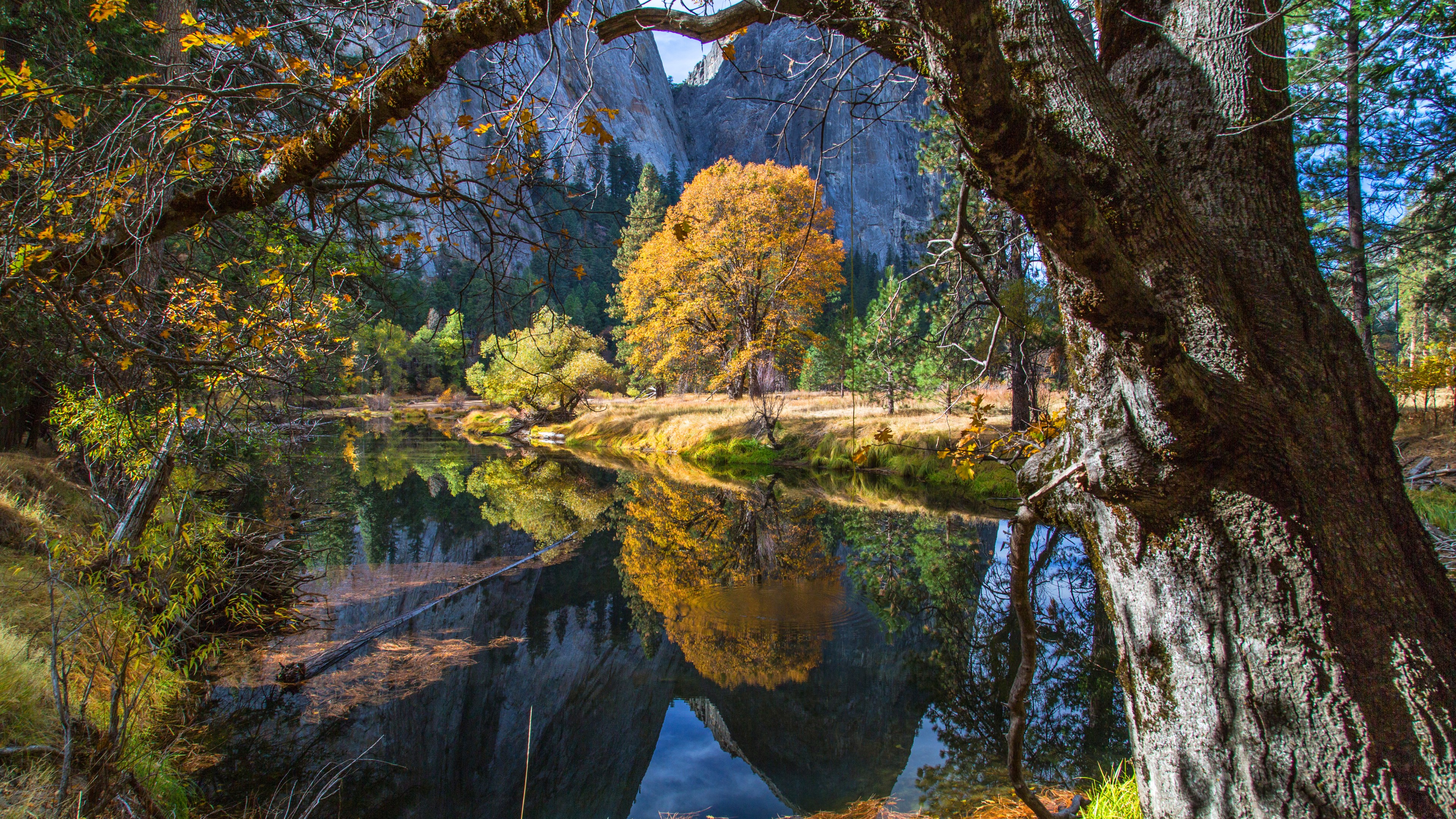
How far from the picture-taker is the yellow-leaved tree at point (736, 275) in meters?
17.6

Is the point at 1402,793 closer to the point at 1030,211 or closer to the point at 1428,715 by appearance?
the point at 1428,715

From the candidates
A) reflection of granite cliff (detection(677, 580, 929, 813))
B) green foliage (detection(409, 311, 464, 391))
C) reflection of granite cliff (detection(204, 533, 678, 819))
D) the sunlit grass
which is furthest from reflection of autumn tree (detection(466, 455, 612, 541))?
green foliage (detection(409, 311, 464, 391))

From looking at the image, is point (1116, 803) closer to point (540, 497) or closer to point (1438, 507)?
point (1438, 507)

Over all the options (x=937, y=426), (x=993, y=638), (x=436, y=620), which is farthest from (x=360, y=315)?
(x=937, y=426)

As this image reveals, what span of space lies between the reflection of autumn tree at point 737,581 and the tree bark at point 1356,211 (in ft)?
27.0

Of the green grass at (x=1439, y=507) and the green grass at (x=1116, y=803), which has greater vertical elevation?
the green grass at (x=1439, y=507)

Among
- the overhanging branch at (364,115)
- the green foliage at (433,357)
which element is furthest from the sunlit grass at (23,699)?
the green foliage at (433,357)

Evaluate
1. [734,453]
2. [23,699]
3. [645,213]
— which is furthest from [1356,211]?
[645,213]

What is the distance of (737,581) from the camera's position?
790cm

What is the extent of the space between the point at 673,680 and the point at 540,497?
27.5 ft

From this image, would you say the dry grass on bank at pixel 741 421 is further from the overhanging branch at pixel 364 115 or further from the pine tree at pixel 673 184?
the pine tree at pixel 673 184

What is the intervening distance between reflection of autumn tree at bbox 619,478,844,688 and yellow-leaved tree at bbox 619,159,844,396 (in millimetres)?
6179

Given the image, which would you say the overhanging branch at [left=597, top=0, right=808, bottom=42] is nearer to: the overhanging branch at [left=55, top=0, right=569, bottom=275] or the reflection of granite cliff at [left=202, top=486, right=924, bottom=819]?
the overhanging branch at [left=55, top=0, right=569, bottom=275]

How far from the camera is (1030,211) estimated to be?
1444 mm
